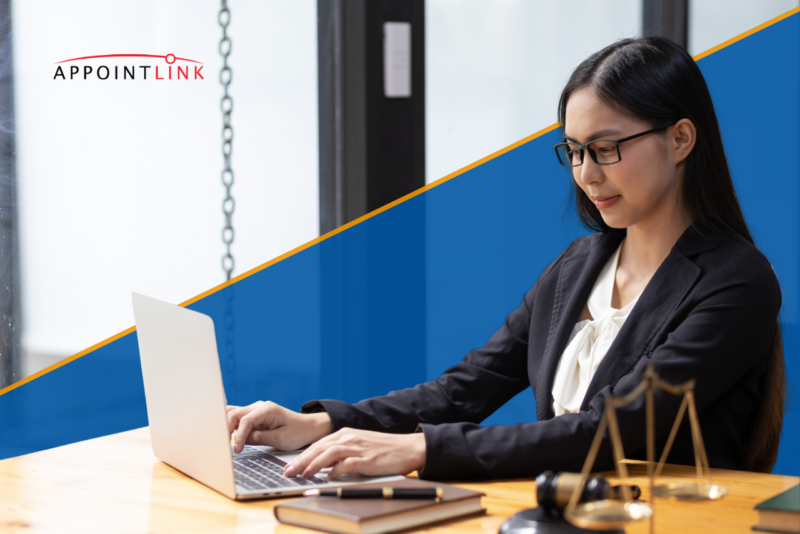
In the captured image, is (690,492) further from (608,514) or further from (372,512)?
(372,512)

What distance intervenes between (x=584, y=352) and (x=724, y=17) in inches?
65.2

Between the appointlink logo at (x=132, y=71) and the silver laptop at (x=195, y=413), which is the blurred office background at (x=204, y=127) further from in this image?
the silver laptop at (x=195, y=413)

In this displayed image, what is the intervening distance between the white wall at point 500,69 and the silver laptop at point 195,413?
61.0 inches

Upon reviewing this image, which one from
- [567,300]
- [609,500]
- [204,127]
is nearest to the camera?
[609,500]

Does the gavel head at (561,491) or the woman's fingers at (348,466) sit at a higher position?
the gavel head at (561,491)

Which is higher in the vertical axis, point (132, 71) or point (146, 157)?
point (132, 71)

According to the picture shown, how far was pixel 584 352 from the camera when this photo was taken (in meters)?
1.51

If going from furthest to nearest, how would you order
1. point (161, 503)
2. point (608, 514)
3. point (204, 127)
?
1. point (204, 127)
2. point (161, 503)
3. point (608, 514)

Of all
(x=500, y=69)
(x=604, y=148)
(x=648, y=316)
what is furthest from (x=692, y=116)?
(x=500, y=69)

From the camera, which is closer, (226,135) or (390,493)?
(390,493)

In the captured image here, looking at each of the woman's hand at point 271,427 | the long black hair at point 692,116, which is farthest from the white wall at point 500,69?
the woman's hand at point 271,427

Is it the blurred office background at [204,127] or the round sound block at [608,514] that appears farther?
the blurred office background at [204,127]

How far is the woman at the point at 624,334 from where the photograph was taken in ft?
3.97

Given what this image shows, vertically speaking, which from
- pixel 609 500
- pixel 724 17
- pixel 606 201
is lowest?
pixel 609 500
